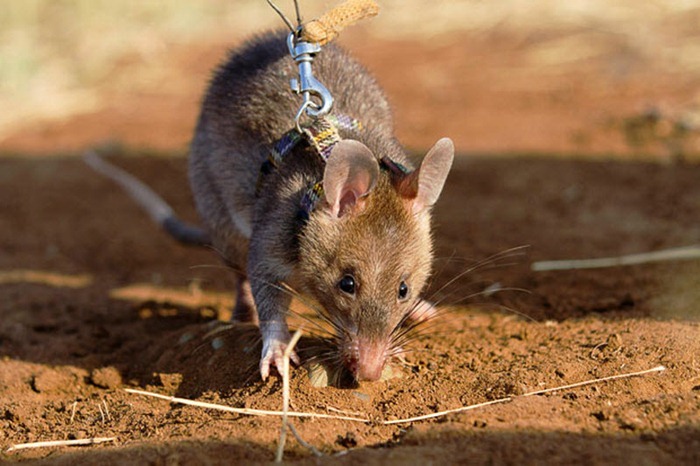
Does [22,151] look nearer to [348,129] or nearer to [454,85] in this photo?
[454,85]

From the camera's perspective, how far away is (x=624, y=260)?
5.42m

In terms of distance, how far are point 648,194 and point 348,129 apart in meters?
3.62

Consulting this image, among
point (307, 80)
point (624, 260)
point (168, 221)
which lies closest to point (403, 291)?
point (307, 80)

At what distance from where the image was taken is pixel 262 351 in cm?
390

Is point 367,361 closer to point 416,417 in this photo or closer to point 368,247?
point 416,417

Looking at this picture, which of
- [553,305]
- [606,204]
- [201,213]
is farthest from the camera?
[606,204]

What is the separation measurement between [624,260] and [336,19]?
2.72 meters

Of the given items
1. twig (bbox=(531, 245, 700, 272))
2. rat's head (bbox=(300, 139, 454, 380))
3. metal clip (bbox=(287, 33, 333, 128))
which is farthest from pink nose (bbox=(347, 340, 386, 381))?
twig (bbox=(531, 245, 700, 272))

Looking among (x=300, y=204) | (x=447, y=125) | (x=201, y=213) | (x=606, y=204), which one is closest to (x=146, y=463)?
(x=300, y=204)

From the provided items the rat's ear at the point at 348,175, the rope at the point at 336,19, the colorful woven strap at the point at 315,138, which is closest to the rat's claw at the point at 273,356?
the rat's ear at the point at 348,175

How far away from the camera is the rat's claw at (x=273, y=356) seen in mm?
3734

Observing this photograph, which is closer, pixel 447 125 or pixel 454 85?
pixel 447 125

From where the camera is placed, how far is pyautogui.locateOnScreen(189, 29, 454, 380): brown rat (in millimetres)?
3650

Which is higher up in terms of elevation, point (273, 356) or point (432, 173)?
point (432, 173)
